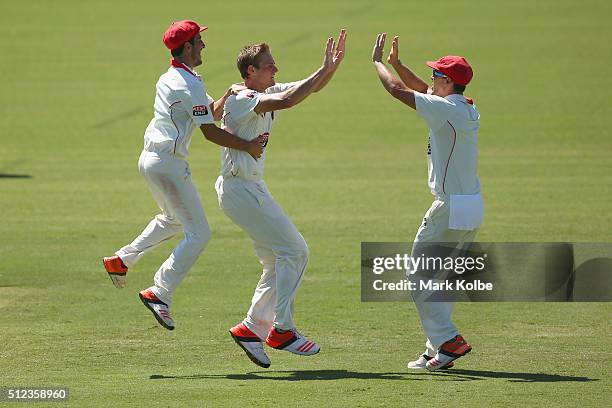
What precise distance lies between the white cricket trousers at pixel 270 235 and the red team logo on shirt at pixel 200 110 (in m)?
0.54

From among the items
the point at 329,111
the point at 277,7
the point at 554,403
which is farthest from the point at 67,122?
the point at 554,403

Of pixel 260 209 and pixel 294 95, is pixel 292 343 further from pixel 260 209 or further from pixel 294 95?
pixel 294 95

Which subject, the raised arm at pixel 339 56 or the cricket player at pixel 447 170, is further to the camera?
the raised arm at pixel 339 56

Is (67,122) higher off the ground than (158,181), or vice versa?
(158,181)

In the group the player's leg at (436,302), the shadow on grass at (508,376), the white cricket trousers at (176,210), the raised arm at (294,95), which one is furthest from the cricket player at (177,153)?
the shadow on grass at (508,376)

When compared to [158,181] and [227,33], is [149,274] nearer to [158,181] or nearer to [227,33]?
[158,181]

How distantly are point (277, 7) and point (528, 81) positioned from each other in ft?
29.4

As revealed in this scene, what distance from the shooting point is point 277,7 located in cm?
3484

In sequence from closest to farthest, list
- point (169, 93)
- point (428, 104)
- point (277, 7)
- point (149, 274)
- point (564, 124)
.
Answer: point (428, 104), point (169, 93), point (149, 274), point (564, 124), point (277, 7)

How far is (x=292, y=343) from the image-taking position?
9.58 m

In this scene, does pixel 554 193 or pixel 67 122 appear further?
pixel 67 122

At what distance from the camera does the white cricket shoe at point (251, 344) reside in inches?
372

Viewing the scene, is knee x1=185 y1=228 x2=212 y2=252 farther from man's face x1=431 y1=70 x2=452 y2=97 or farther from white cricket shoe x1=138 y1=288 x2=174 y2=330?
man's face x1=431 y1=70 x2=452 y2=97

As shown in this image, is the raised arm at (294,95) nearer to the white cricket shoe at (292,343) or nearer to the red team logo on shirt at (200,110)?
the red team logo on shirt at (200,110)
